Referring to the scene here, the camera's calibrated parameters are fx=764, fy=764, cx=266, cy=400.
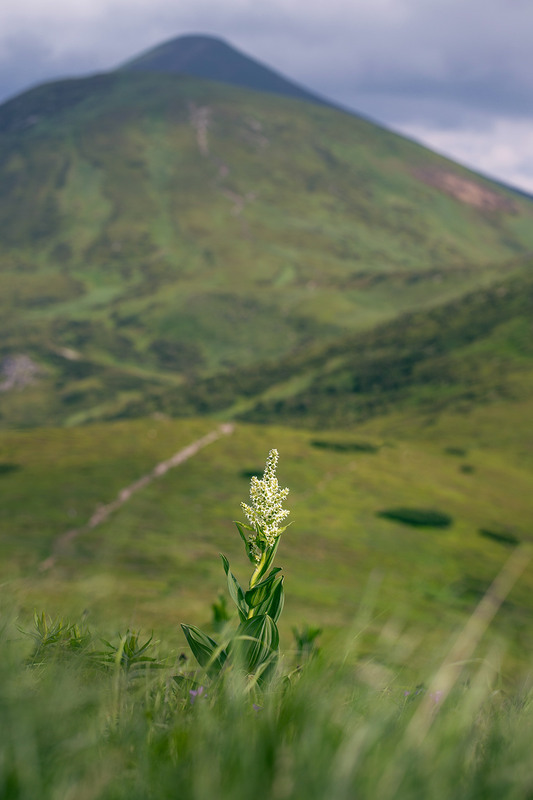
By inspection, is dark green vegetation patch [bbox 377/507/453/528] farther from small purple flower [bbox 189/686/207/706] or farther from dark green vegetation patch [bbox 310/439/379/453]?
small purple flower [bbox 189/686/207/706]

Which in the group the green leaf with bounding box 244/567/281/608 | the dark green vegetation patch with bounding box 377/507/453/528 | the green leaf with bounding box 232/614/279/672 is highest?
the green leaf with bounding box 244/567/281/608

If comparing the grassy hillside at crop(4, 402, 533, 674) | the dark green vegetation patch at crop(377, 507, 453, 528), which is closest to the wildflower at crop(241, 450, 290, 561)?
the grassy hillside at crop(4, 402, 533, 674)

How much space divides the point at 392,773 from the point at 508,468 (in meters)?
117

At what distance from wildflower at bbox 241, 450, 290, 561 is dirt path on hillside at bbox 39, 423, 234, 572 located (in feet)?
174

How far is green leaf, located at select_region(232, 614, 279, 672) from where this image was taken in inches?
180

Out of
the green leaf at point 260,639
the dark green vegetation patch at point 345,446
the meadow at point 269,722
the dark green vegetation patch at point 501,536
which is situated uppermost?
the meadow at point 269,722

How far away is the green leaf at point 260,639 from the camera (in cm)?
457

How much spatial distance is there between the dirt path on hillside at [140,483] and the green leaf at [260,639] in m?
53.5

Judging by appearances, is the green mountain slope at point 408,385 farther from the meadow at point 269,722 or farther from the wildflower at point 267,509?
the meadow at point 269,722

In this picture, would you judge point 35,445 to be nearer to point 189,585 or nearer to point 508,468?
point 189,585

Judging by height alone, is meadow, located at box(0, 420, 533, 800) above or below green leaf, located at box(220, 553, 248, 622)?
above

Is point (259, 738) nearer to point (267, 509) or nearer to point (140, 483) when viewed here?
point (267, 509)

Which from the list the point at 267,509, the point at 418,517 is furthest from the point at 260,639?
the point at 418,517

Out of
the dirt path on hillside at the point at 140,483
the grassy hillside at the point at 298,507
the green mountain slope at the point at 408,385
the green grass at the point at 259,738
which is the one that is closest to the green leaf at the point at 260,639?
the green grass at the point at 259,738
